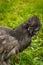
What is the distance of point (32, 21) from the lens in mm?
4668

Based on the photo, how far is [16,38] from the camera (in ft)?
15.5

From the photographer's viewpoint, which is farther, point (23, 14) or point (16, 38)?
point (23, 14)

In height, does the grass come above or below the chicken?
below

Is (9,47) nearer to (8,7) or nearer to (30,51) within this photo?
(30,51)

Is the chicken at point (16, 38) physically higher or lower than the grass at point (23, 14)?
higher

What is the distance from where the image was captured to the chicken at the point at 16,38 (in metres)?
4.64

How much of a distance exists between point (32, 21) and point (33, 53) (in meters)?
1.51

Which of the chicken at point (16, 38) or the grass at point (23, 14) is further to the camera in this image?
the grass at point (23, 14)

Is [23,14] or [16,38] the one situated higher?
[16,38]

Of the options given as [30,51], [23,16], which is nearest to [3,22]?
[23,16]

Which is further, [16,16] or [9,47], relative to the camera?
[16,16]

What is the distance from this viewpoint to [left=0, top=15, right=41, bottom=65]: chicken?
4637 mm

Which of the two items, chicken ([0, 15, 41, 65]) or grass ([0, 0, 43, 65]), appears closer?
chicken ([0, 15, 41, 65])

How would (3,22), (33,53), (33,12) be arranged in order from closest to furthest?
(33,53) < (3,22) < (33,12)
